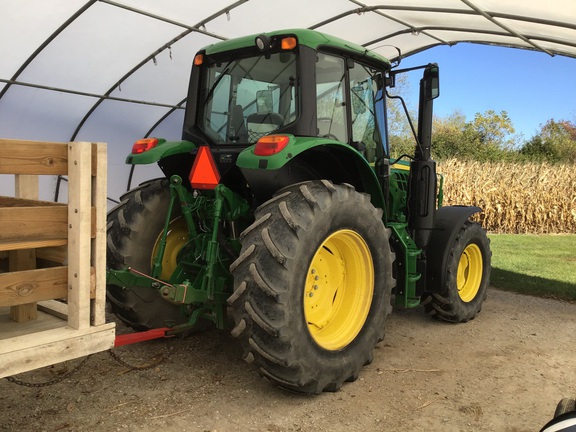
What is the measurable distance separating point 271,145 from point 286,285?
2.78ft

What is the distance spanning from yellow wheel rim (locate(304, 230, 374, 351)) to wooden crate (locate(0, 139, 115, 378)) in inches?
65.7

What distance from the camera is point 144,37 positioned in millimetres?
7145

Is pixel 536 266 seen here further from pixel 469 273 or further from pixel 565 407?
pixel 565 407

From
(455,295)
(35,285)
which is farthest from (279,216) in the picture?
(455,295)

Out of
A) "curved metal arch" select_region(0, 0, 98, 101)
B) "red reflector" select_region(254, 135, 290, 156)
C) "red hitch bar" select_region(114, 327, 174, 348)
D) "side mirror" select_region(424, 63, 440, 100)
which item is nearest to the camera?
"red hitch bar" select_region(114, 327, 174, 348)

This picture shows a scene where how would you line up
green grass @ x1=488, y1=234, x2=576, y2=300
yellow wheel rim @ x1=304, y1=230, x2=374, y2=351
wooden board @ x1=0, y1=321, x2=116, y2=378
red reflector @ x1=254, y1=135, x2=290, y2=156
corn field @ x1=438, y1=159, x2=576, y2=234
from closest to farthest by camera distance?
1. wooden board @ x1=0, y1=321, x2=116, y2=378
2. red reflector @ x1=254, y1=135, x2=290, y2=156
3. yellow wheel rim @ x1=304, y1=230, x2=374, y2=351
4. green grass @ x1=488, y1=234, x2=576, y2=300
5. corn field @ x1=438, y1=159, x2=576, y2=234

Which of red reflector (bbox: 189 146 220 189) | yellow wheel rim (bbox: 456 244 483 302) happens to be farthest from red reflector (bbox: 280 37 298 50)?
yellow wheel rim (bbox: 456 244 483 302)

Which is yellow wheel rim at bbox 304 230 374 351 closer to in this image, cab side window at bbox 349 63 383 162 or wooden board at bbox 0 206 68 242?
cab side window at bbox 349 63 383 162

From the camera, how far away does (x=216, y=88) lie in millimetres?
4199

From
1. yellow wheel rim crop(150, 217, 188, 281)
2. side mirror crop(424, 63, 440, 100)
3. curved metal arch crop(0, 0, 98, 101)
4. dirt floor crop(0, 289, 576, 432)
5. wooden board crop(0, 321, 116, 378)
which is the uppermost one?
curved metal arch crop(0, 0, 98, 101)

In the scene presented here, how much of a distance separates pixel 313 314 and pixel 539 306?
354cm

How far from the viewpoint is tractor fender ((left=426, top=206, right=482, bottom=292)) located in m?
4.79

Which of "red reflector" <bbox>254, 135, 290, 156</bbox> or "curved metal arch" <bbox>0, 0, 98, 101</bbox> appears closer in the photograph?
"red reflector" <bbox>254, 135, 290, 156</bbox>

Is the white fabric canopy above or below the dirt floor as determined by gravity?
above
